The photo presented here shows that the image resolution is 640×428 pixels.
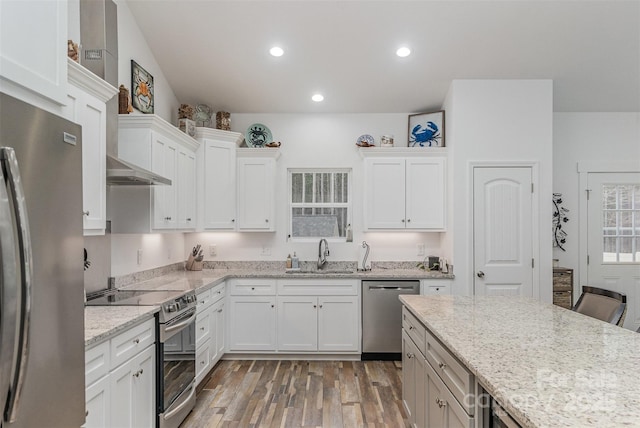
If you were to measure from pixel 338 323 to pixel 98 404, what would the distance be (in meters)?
2.65

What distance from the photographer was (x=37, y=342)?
1181 millimetres

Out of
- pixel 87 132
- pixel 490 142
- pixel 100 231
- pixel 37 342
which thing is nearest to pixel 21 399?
pixel 37 342

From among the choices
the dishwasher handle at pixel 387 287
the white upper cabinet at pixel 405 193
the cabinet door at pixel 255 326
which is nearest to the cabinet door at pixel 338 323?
the dishwasher handle at pixel 387 287

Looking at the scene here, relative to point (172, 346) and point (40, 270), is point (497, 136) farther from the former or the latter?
point (40, 270)

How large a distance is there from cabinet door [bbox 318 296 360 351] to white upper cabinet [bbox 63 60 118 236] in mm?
2464

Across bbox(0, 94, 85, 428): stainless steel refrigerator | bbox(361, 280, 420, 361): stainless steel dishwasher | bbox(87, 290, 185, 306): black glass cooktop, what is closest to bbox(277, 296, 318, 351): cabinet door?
bbox(361, 280, 420, 361): stainless steel dishwasher

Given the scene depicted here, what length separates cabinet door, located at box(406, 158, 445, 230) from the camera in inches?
173

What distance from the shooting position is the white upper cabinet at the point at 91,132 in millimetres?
2182

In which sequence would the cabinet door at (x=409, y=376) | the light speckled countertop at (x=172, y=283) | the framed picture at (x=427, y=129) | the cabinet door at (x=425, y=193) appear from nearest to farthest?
the light speckled countertop at (x=172, y=283) < the cabinet door at (x=409, y=376) < the cabinet door at (x=425, y=193) < the framed picture at (x=427, y=129)

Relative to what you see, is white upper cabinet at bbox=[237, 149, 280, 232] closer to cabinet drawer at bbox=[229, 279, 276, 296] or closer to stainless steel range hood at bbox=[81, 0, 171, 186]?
cabinet drawer at bbox=[229, 279, 276, 296]

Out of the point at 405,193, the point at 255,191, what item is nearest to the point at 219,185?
the point at 255,191

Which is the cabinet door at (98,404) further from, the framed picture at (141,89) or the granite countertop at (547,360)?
the framed picture at (141,89)

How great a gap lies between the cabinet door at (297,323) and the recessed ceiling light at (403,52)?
267 cm

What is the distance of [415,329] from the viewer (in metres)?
2.46
